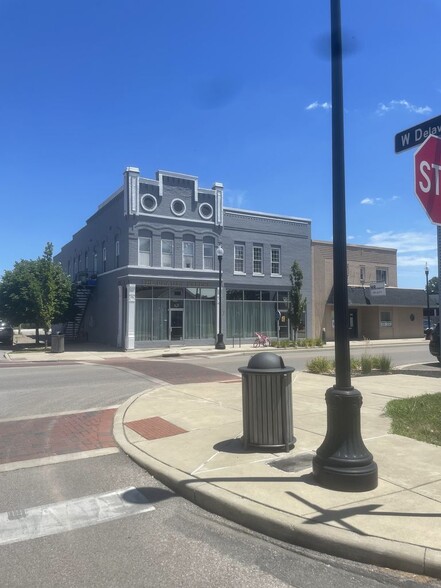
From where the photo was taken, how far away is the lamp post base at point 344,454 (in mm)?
A: 4780

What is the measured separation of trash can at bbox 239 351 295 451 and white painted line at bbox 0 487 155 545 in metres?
1.70

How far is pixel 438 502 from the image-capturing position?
4.53 metres

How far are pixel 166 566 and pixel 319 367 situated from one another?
1158 cm

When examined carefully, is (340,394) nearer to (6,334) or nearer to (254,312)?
(254,312)

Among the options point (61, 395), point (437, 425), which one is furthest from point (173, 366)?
point (437, 425)

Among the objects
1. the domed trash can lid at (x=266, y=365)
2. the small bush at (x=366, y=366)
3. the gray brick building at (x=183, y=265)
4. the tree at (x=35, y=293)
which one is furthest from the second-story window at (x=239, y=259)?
the domed trash can lid at (x=266, y=365)

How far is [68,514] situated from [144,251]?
24962 mm

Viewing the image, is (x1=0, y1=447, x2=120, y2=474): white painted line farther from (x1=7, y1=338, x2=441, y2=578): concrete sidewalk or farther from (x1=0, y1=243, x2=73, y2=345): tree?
(x1=0, y1=243, x2=73, y2=345): tree

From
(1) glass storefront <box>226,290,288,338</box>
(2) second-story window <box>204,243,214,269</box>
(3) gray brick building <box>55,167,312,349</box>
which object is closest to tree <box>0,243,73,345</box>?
(3) gray brick building <box>55,167,312,349</box>

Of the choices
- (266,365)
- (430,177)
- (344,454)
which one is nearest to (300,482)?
(344,454)

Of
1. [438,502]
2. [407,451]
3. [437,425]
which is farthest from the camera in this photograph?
[437,425]

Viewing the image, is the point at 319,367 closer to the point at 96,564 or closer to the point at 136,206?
the point at 96,564

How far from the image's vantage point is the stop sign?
13.2 feet

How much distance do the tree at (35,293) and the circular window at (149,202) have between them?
6.49 m
